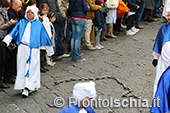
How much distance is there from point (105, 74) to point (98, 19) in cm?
237

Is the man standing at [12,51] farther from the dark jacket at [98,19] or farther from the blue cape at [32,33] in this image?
the dark jacket at [98,19]

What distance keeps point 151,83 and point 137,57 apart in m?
2.04

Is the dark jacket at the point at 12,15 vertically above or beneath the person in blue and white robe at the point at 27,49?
above

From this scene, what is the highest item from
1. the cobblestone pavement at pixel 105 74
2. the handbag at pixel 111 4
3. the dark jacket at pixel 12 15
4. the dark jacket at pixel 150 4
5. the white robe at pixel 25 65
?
the dark jacket at pixel 12 15

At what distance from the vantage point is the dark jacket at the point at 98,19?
1007 cm

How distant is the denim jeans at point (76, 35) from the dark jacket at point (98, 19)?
1038 mm

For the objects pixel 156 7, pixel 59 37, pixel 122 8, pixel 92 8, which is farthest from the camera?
pixel 156 7

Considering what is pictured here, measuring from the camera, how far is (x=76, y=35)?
923 cm

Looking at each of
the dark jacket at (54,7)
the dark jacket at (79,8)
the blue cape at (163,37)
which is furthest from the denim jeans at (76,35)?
the blue cape at (163,37)

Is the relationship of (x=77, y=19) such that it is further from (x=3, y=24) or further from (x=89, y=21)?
(x=3, y=24)

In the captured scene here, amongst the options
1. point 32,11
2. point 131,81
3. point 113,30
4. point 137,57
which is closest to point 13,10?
point 32,11

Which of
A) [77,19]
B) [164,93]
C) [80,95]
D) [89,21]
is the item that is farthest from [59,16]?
[80,95]

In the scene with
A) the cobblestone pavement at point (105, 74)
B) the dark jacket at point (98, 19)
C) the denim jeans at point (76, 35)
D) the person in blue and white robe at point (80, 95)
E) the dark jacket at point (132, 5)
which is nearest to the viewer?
the person in blue and white robe at point (80, 95)

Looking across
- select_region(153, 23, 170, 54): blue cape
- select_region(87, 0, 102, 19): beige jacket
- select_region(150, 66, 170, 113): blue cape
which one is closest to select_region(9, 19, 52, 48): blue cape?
select_region(153, 23, 170, 54): blue cape
